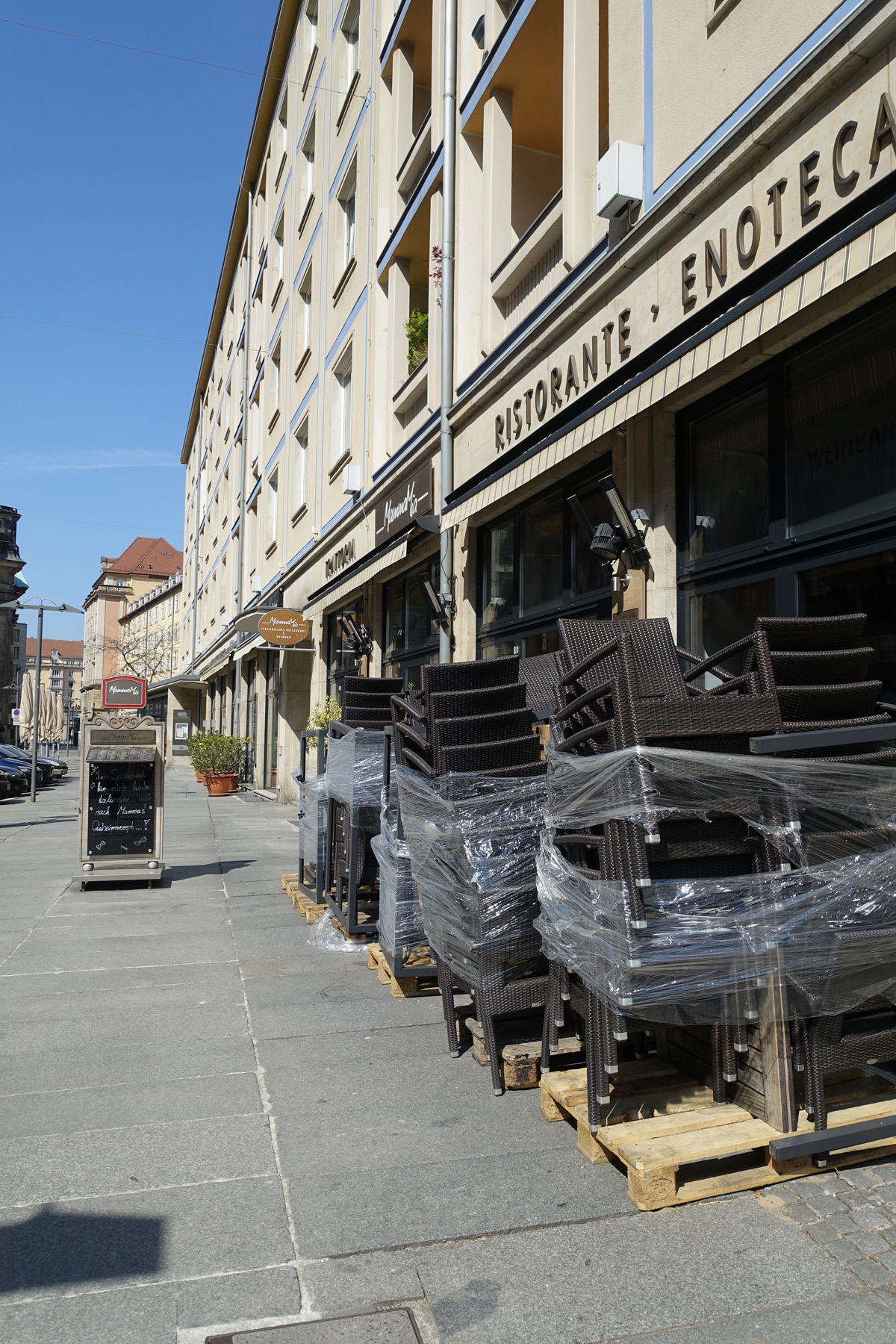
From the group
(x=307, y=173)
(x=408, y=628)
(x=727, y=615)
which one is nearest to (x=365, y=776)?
(x=727, y=615)

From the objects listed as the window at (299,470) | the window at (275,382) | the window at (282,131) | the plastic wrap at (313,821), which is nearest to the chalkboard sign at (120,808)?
the plastic wrap at (313,821)

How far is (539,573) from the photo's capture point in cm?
922

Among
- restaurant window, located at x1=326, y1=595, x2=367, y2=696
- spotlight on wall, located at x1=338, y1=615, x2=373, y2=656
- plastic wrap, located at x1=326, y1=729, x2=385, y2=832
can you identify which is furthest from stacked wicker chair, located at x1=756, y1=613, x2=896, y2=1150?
spotlight on wall, located at x1=338, y1=615, x2=373, y2=656

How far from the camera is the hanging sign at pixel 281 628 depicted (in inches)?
736

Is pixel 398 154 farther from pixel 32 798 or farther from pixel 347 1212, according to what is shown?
pixel 32 798

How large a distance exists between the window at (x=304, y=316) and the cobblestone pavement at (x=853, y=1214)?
2025 centimetres

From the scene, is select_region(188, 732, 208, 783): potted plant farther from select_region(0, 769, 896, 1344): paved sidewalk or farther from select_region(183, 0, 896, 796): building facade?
select_region(0, 769, 896, 1344): paved sidewalk

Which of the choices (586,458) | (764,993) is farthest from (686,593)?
(764,993)

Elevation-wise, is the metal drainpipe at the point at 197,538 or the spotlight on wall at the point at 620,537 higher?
the metal drainpipe at the point at 197,538

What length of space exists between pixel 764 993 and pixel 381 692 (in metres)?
4.51

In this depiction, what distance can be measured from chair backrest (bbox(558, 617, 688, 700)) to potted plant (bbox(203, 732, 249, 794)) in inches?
836

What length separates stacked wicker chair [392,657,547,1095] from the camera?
4062mm

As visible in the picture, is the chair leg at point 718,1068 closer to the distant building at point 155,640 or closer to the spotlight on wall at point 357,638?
the spotlight on wall at point 357,638

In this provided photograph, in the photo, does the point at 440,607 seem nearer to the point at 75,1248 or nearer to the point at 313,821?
the point at 313,821
